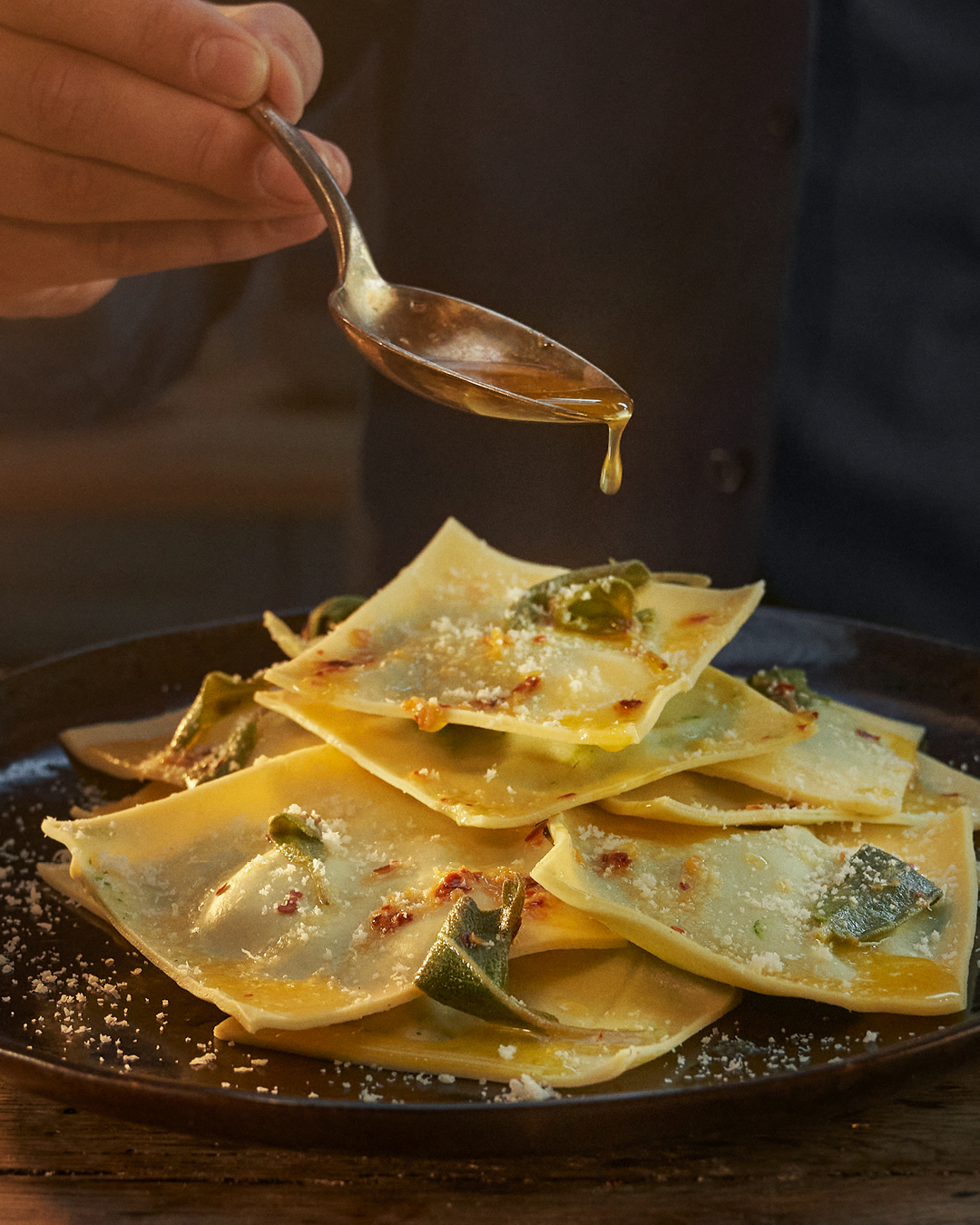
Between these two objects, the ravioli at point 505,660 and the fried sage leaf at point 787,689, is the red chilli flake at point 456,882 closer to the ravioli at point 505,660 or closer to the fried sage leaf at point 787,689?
the ravioli at point 505,660

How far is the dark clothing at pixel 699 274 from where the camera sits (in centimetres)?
319

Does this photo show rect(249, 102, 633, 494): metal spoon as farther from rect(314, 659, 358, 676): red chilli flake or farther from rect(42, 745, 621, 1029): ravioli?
rect(42, 745, 621, 1029): ravioli

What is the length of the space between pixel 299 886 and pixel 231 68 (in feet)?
3.78

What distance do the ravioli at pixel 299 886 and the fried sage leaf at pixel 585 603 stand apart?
389mm

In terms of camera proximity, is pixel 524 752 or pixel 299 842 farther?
pixel 524 752

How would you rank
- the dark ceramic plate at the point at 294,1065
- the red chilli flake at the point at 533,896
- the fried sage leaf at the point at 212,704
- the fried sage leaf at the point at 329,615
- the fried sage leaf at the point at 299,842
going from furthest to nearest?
the fried sage leaf at the point at 329,615
the fried sage leaf at the point at 212,704
the fried sage leaf at the point at 299,842
the red chilli flake at the point at 533,896
the dark ceramic plate at the point at 294,1065

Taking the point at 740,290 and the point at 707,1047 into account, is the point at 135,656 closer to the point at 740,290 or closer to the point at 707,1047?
the point at 707,1047

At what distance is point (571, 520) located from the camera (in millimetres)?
3570

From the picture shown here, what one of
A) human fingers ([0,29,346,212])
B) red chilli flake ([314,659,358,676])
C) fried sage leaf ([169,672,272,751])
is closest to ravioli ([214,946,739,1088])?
red chilli flake ([314,659,358,676])

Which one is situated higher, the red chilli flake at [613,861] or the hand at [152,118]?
the hand at [152,118]

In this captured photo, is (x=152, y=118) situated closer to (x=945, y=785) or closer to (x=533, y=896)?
(x=533, y=896)

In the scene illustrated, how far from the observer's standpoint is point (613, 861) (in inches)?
61.4

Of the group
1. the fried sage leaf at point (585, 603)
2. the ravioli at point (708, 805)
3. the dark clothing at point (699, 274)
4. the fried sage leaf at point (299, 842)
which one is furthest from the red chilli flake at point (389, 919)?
the dark clothing at point (699, 274)

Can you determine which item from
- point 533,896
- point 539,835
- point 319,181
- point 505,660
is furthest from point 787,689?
point 319,181
